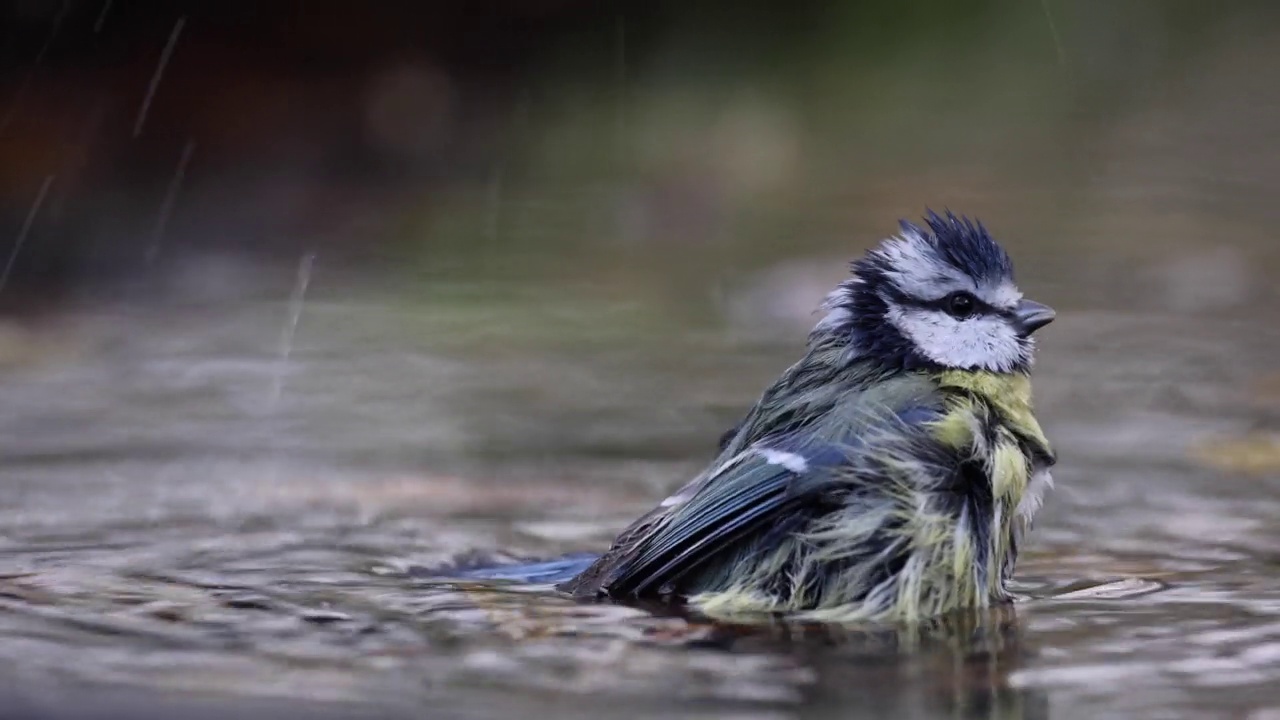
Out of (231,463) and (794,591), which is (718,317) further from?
(794,591)

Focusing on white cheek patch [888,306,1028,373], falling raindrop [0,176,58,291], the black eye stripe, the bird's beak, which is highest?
falling raindrop [0,176,58,291]

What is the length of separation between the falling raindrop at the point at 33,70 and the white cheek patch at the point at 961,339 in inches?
241

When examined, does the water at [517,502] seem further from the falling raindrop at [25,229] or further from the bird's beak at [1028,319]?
the falling raindrop at [25,229]

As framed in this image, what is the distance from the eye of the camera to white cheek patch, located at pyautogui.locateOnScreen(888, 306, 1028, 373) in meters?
3.18

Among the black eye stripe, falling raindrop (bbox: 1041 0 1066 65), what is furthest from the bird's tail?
falling raindrop (bbox: 1041 0 1066 65)

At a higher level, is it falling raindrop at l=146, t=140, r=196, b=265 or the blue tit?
falling raindrop at l=146, t=140, r=196, b=265

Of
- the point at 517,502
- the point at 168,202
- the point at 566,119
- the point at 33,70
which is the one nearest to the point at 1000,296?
the point at 517,502

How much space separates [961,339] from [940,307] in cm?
7

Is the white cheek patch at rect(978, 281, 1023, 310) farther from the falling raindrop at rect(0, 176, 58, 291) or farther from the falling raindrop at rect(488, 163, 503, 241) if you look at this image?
the falling raindrop at rect(0, 176, 58, 291)

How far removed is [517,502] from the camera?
3852 mm

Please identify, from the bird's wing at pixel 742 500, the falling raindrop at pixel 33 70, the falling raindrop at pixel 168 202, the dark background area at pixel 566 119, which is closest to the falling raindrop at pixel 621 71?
the dark background area at pixel 566 119

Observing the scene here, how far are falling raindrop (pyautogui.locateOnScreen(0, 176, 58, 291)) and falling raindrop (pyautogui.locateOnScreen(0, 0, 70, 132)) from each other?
635 mm

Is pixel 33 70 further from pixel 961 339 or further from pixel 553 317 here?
pixel 961 339

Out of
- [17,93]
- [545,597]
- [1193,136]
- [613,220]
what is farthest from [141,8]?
[545,597]
